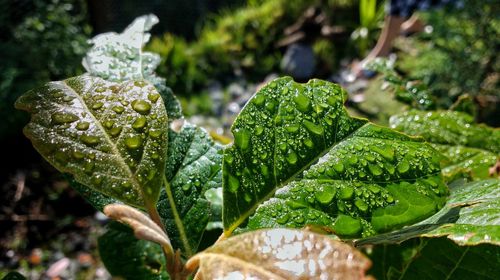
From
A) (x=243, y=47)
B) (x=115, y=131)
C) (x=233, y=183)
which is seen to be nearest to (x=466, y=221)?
(x=233, y=183)

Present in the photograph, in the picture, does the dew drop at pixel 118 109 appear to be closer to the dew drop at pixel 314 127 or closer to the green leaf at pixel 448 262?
the dew drop at pixel 314 127

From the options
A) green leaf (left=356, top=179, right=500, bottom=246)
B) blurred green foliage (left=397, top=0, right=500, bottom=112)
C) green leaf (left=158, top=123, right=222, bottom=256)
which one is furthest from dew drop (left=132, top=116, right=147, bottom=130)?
blurred green foliage (left=397, top=0, right=500, bottom=112)

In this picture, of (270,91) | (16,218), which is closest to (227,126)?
(16,218)

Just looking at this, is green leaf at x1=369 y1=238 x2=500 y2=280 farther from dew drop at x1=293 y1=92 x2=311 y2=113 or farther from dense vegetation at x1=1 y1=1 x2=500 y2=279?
dew drop at x1=293 y1=92 x2=311 y2=113

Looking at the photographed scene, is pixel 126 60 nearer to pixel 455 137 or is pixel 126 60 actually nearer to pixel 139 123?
pixel 139 123

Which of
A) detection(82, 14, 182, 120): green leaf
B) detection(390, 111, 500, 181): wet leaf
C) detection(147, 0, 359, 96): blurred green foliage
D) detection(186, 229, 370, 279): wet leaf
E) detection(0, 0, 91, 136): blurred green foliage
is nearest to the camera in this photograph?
detection(186, 229, 370, 279): wet leaf

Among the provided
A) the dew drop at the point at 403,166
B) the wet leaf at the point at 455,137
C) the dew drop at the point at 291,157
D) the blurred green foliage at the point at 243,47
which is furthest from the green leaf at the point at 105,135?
the blurred green foliage at the point at 243,47

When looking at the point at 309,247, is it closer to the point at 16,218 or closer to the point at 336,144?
the point at 336,144
